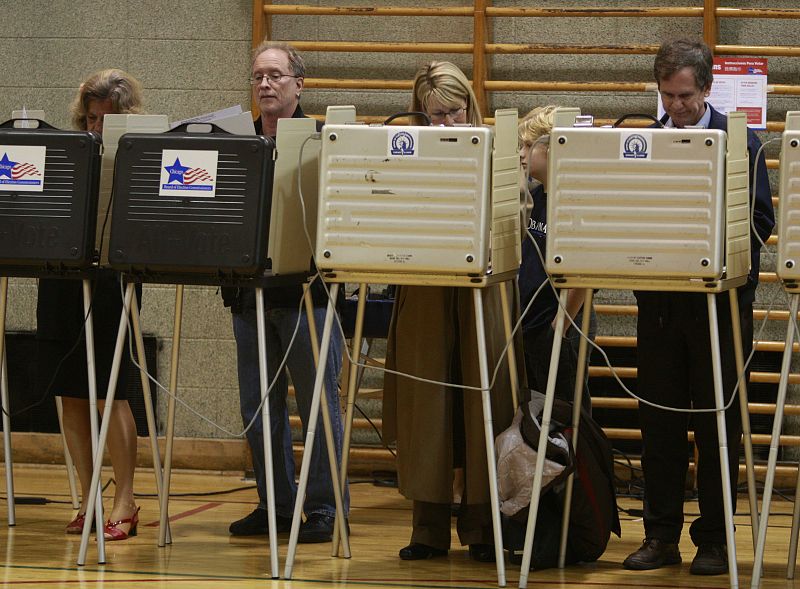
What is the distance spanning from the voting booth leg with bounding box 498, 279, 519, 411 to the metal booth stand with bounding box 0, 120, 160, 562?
3.19ft

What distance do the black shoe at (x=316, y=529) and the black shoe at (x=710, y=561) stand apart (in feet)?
3.10

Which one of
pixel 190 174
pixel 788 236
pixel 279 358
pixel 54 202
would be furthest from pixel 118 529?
pixel 788 236

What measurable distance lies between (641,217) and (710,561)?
2.86 ft

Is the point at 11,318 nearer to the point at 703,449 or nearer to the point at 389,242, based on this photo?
the point at 389,242

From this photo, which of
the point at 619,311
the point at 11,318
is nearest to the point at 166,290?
the point at 11,318

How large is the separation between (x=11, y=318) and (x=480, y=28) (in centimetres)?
216

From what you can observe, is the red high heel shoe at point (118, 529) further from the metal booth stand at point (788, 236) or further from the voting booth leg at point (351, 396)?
the metal booth stand at point (788, 236)

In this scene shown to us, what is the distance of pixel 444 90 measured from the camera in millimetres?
2834

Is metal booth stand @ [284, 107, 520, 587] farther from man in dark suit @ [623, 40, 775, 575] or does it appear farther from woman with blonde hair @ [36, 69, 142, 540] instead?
woman with blonde hair @ [36, 69, 142, 540]

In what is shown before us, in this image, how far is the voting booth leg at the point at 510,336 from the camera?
270 centimetres

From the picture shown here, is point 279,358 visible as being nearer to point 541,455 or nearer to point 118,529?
point 118,529

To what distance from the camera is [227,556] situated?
9.34ft

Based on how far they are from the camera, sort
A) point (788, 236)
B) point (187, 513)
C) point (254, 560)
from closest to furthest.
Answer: point (788, 236) < point (254, 560) < point (187, 513)

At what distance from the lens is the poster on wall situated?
13.9 ft
